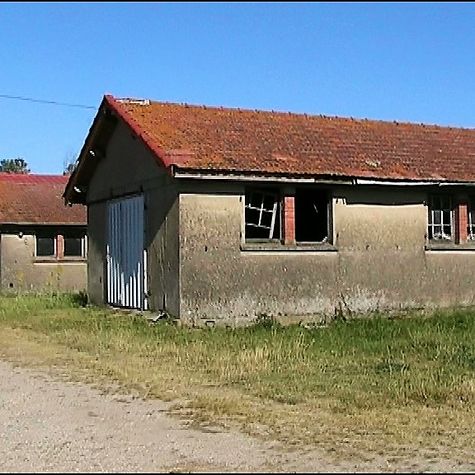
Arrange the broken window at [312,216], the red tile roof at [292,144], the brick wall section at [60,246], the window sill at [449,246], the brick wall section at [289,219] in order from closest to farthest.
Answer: the red tile roof at [292,144], the brick wall section at [289,219], the broken window at [312,216], the window sill at [449,246], the brick wall section at [60,246]

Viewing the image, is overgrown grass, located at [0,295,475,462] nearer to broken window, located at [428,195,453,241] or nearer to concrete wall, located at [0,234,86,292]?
broken window, located at [428,195,453,241]

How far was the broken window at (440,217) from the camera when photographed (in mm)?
19906

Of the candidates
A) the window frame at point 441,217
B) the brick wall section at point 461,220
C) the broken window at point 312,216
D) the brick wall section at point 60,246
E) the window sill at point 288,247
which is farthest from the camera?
the brick wall section at point 60,246

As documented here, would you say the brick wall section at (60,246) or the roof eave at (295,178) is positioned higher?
the roof eave at (295,178)

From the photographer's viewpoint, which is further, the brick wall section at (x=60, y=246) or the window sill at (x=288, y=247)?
the brick wall section at (x=60, y=246)

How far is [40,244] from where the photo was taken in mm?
30703

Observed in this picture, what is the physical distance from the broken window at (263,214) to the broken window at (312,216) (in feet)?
1.70

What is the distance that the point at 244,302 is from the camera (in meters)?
17.7

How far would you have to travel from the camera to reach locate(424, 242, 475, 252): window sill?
64.5ft

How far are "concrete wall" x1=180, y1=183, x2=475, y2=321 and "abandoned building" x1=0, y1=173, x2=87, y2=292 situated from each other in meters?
14.0

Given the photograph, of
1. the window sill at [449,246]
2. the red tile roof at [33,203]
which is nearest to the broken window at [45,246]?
the red tile roof at [33,203]

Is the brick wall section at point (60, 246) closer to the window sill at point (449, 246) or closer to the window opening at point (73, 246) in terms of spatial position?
the window opening at point (73, 246)

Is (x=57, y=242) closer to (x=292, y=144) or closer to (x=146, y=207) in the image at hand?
(x=146, y=207)

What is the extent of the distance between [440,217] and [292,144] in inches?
151
